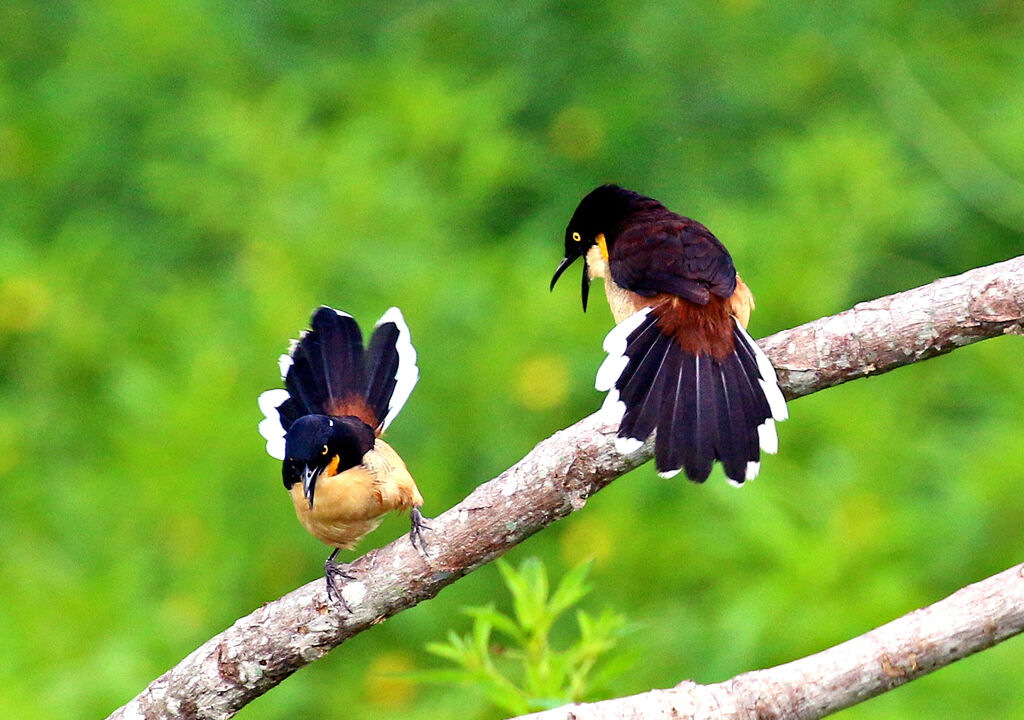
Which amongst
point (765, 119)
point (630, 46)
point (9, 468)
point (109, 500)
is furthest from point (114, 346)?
point (765, 119)

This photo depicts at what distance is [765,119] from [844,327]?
17.1 ft

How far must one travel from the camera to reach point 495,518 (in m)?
2.94

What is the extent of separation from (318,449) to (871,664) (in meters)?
1.73

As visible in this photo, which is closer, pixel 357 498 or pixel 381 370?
pixel 357 498

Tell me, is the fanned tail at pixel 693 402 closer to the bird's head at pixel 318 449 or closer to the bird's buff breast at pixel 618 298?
the bird's buff breast at pixel 618 298

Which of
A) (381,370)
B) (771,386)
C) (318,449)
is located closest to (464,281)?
(381,370)

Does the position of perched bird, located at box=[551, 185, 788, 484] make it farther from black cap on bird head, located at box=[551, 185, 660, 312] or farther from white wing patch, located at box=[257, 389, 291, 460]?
white wing patch, located at box=[257, 389, 291, 460]

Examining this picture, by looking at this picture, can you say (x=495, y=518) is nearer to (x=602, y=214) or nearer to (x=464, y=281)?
(x=602, y=214)

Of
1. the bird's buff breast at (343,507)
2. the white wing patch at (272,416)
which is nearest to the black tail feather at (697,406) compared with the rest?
the bird's buff breast at (343,507)

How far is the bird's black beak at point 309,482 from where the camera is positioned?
3.68m

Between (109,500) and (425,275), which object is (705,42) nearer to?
(425,275)

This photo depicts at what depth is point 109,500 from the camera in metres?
5.65

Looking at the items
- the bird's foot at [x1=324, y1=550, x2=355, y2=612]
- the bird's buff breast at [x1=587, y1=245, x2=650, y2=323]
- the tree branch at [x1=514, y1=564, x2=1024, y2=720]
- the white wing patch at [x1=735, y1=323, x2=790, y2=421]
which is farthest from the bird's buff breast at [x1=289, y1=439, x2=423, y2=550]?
the tree branch at [x1=514, y1=564, x2=1024, y2=720]

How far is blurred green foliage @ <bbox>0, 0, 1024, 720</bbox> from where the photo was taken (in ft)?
16.2
